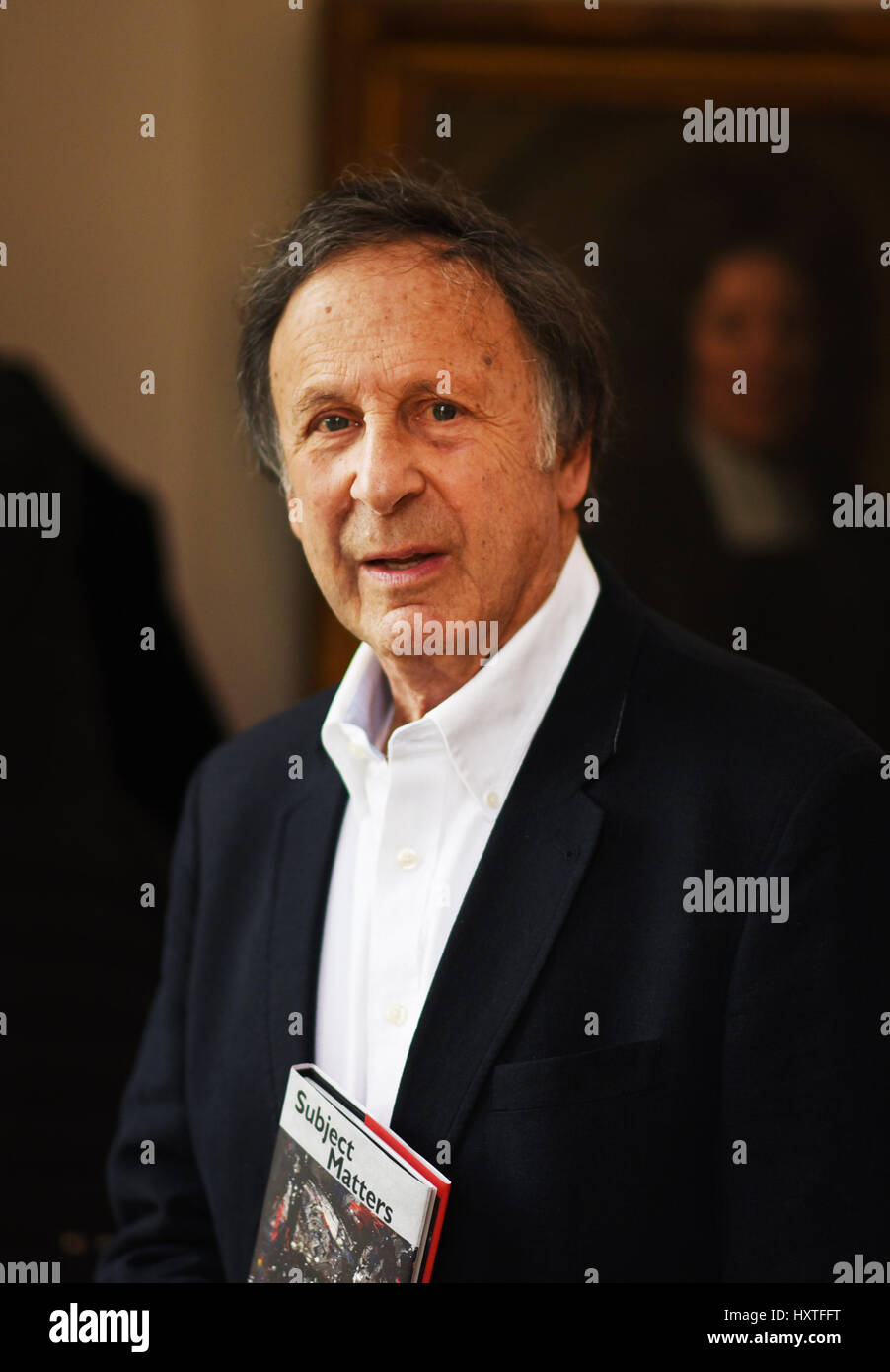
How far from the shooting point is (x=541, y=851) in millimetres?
1066

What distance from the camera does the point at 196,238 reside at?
6.29 feet

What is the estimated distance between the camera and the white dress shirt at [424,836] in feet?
3.58

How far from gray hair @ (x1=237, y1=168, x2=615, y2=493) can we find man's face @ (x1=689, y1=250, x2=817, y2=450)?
69 cm

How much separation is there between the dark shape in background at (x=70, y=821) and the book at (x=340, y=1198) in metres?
0.85

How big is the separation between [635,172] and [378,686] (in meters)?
1.02

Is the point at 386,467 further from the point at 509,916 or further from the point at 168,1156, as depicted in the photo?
the point at 168,1156

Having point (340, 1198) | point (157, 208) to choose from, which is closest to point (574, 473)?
point (340, 1198)

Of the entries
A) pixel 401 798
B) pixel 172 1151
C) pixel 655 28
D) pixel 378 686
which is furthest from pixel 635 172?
pixel 172 1151

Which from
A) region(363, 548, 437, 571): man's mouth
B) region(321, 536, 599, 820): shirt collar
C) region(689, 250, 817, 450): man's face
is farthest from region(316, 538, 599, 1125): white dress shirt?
region(689, 250, 817, 450): man's face

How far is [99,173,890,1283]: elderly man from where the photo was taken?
1.00m

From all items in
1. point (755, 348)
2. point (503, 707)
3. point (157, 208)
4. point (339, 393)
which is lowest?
point (503, 707)

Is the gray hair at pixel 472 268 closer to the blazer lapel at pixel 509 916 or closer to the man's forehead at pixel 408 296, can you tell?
the man's forehead at pixel 408 296

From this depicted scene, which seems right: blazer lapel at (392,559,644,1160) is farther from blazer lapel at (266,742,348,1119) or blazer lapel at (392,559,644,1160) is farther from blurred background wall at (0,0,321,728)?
blurred background wall at (0,0,321,728)

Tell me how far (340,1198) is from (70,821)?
1.02 m
